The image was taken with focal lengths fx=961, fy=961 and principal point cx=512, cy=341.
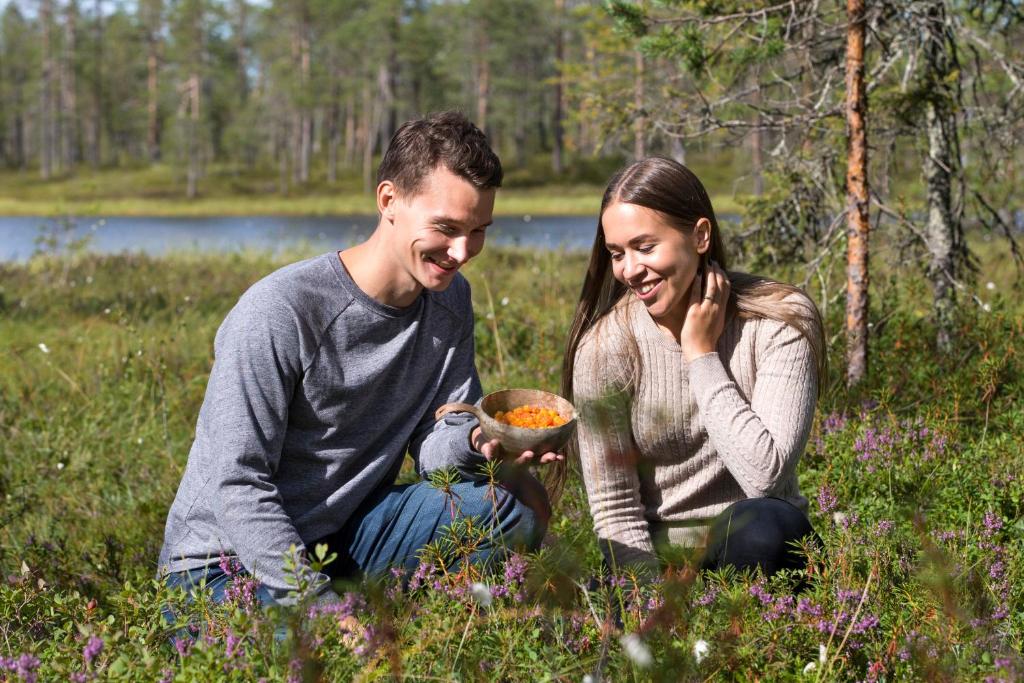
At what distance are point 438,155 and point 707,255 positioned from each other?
893 mm

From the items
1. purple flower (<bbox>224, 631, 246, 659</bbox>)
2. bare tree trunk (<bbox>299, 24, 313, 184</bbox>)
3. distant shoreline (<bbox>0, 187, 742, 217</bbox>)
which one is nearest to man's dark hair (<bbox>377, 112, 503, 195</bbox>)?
purple flower (<bbox>224, 631, 246, 659</bbox>)

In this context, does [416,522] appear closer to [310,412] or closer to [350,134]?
[310,412]

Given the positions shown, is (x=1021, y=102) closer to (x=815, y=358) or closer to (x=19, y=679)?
(x=815, y=358)

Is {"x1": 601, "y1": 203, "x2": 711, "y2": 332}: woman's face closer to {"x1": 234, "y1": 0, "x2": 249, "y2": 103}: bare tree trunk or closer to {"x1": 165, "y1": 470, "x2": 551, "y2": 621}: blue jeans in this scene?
{"x1": 165, "y1": 470, "x2": 551, "y2": 621}: blue jeans

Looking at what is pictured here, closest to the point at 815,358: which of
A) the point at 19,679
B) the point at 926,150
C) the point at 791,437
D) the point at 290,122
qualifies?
the point at 791,437

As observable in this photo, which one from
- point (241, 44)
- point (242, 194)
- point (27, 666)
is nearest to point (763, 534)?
point (27, 666)

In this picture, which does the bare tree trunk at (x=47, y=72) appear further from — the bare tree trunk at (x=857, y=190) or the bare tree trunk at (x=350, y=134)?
the bare tree trunk at (x=857, y=190)

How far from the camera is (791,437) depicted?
9.07 ft

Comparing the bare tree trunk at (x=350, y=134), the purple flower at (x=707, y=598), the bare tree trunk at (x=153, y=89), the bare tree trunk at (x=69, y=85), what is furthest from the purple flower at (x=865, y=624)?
the bare tree trunk at (x=69, y=85)

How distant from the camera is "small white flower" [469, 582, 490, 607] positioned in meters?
2.08

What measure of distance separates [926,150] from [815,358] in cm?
327

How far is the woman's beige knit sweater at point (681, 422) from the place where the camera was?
→ 2777mm

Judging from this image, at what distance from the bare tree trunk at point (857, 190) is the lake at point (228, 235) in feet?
21.8

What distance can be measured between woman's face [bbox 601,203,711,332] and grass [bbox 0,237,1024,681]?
2.69ft
